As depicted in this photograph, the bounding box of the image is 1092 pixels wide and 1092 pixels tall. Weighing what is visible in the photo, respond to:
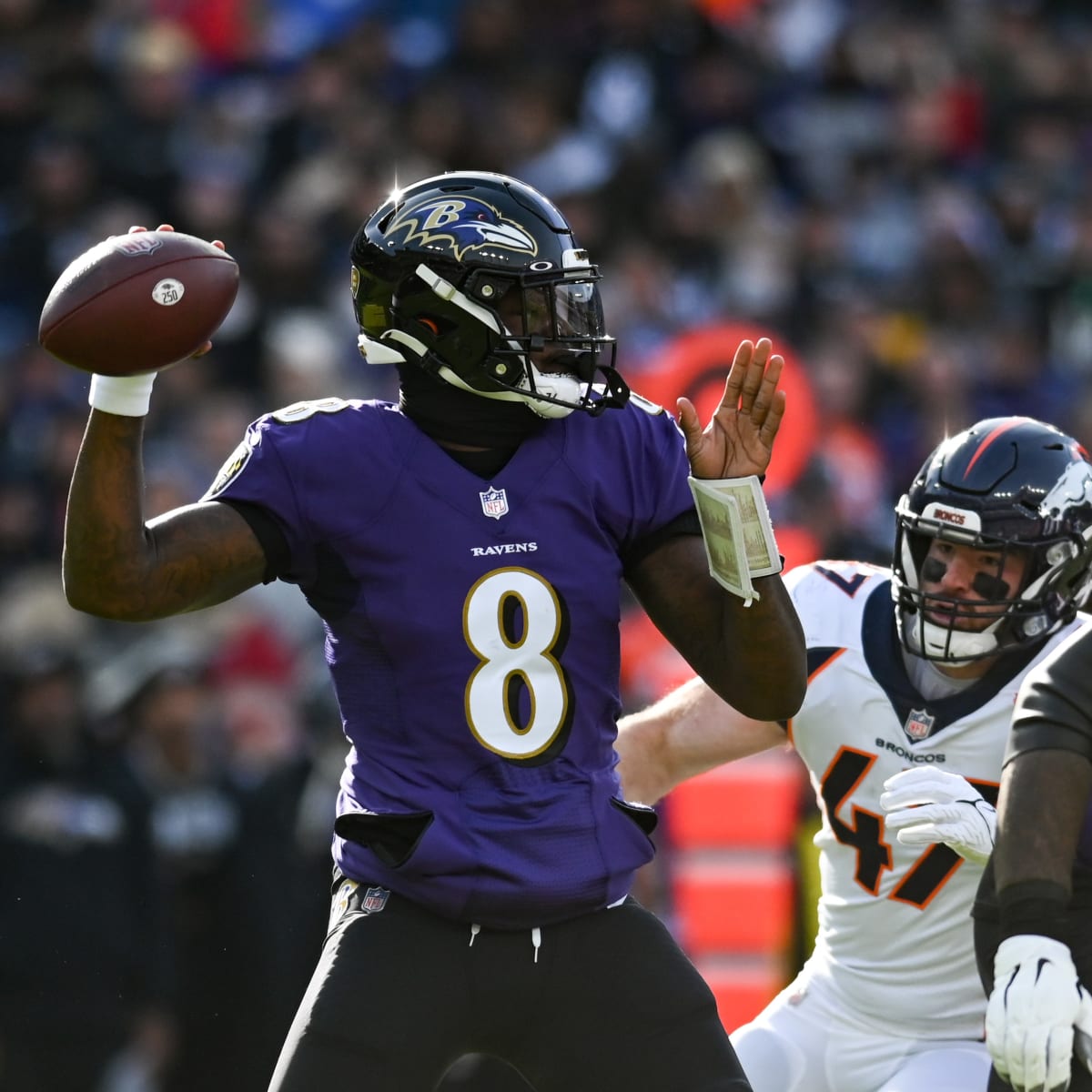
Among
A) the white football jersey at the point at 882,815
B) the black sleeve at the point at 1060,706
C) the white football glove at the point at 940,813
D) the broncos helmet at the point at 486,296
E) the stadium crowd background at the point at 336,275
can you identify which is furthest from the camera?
the stadium crowd background at the point at 336,275

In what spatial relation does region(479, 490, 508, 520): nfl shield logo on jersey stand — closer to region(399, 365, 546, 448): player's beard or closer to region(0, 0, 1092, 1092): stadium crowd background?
region(399, 365, 546, 448): player's beard

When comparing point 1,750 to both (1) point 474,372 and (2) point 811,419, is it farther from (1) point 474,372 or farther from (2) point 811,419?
(1) point 474,372

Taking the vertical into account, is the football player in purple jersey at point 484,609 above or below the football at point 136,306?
below

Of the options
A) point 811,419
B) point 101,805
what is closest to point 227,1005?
point 101,805

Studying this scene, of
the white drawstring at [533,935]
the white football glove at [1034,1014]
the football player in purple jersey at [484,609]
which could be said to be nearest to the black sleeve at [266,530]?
the football player in purple jersey at [484,609]

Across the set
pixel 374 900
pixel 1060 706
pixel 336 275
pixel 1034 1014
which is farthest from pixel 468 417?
pixel 336 275

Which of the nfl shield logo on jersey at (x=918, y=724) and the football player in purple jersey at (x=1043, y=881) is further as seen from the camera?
the nfl shield logo on jersey at (x=918, y=724)

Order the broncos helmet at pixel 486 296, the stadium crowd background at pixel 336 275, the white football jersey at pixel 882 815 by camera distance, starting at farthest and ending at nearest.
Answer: the stadium crowd background at pixel 336 275 < the white football jersey at pixel 882 815 < the broncos helmet at pixel 486 296

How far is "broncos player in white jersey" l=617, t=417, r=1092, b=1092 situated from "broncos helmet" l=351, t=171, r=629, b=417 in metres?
0.92

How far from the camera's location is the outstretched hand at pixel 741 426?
3006 mm

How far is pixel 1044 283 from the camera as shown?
31.9ft

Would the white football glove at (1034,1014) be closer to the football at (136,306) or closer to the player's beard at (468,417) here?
the player's beard at (468,417)

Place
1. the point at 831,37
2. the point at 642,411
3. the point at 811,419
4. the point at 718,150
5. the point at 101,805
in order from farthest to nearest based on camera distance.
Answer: the point at 831,37, the point at 718,150, the point at 811,419, the point at 101,805, the point at 642,411

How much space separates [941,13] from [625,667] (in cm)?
585
